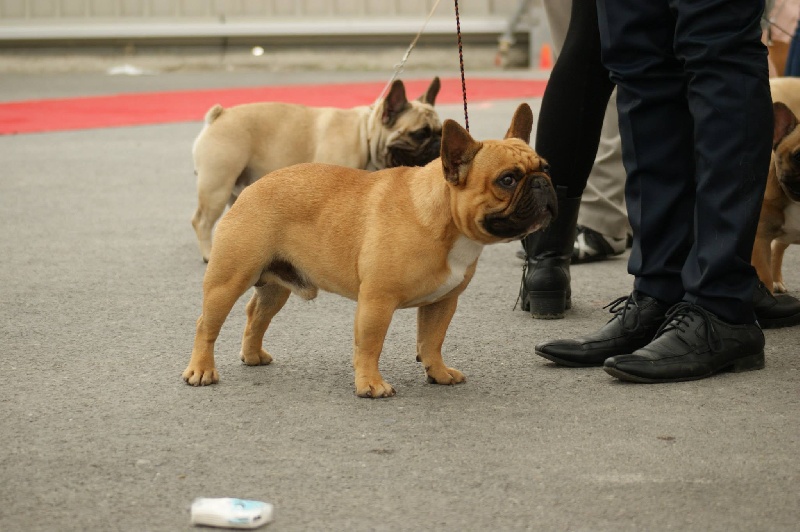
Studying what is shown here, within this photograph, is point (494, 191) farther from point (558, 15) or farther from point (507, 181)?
point (558, 15)

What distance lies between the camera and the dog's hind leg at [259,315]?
3172 mm

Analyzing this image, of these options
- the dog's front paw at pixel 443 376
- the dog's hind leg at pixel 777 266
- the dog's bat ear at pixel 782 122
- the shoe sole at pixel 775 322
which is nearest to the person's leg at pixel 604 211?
the dog's hind leg at pixel 777 266

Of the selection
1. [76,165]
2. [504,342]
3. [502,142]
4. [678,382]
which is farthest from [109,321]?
[76,165]

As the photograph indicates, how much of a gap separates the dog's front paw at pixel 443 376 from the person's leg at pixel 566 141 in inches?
31.2

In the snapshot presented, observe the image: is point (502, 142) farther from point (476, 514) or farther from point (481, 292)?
point (481, 292)

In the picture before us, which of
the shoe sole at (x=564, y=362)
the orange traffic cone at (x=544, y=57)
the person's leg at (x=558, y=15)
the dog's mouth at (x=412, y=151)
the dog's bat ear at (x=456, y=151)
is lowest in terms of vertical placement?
the orange traffic cone at (x=544, y=57)

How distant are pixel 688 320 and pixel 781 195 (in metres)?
0.87

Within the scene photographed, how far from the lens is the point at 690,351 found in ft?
9.74

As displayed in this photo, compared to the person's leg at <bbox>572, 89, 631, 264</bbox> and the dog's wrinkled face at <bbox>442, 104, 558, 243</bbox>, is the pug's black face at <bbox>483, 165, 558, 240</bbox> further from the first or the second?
the person's leg at <bbox>572, 89, 631, 264</bbox>

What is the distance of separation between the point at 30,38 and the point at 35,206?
439 inches

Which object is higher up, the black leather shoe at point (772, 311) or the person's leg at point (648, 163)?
the person's leg at point (648, 163)

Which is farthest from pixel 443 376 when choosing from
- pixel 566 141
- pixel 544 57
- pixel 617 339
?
pixel 544 57

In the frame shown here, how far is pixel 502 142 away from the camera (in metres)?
2.84

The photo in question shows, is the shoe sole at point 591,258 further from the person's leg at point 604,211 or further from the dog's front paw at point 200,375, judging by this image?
the dog's front paw at point 200,375
